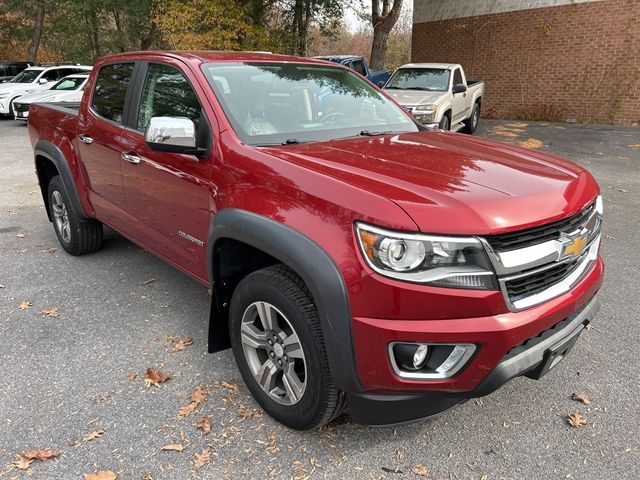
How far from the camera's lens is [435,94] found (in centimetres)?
1030

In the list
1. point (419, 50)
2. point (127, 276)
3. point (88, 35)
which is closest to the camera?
point (127, 276)

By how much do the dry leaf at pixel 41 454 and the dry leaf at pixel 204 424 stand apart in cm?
66

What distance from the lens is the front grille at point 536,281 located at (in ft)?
6.72

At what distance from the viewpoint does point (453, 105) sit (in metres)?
10.7

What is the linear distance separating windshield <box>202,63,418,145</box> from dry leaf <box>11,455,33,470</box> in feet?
6.22

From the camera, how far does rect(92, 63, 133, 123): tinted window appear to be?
12.7ft

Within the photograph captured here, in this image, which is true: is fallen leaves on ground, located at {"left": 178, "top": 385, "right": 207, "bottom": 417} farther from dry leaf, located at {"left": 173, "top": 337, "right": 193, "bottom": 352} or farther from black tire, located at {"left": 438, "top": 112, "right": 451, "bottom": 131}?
black tire, located at {"left": 438, "top": 112, "right": 451, "bottom": 131}

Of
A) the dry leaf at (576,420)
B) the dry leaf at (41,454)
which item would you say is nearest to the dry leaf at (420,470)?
the dry leaf at (576,420)

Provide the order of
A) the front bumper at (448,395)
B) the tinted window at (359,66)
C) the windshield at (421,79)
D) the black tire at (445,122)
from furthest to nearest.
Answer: the tinted window at (359,66), the windshield at (421,79), the black tire at (445,122), the front bumper at (448,395)

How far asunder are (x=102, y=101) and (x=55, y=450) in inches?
112

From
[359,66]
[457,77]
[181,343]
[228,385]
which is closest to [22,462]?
[228,385]

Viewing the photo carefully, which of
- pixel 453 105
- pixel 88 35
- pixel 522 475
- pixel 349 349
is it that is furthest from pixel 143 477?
pixel 88 35

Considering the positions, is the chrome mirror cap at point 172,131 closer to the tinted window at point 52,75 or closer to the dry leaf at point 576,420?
the dry leaf at point 576,420

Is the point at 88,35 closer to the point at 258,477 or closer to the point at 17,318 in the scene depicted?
the point at 17,318
